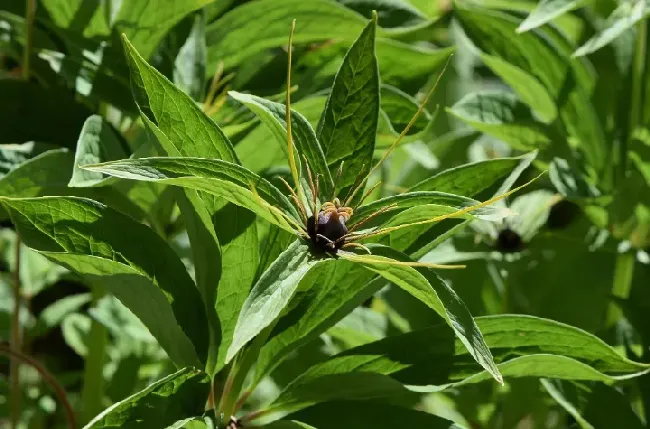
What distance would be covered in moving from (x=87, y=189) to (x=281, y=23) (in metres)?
0.25

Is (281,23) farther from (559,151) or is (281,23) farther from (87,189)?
(559,151)

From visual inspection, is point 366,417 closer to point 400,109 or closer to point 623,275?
point 400,109

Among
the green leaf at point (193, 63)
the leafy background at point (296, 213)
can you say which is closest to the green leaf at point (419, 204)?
the leafy background at point (296, 213)

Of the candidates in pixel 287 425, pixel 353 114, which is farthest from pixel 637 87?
pixel 287 425

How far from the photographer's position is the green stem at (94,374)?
2.94 ft

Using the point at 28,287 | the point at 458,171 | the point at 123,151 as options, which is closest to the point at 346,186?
the point at 458,171

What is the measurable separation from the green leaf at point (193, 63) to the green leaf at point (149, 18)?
2 centimetres

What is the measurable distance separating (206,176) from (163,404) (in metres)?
0.16

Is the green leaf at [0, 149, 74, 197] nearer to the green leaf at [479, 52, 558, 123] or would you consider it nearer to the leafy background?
the leafy background

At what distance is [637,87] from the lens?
0.99 metres

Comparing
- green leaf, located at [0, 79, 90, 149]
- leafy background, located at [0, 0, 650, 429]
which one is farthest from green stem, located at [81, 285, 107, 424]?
green leaf, located at [0, 79, 90, 149]

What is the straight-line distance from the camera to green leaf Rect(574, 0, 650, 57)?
0.84m

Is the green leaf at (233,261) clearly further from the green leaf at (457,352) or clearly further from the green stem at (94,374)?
the green stem at (94,374)

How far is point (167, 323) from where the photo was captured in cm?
61
